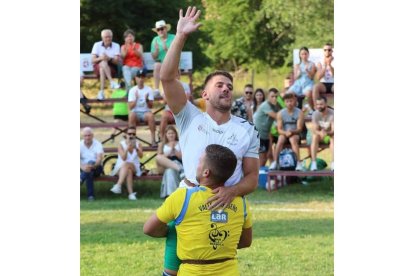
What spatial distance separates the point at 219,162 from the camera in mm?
5617

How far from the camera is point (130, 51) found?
17.2 m

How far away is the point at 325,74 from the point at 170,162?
351 centimetres

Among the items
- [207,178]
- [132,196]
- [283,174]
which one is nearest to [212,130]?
[207,178]

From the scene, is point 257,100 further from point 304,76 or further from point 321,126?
point 321,126

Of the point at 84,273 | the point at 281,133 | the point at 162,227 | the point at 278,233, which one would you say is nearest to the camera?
the point at 162,227

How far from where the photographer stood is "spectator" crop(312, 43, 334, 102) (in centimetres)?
1708

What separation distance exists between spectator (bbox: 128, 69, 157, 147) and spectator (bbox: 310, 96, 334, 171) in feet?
9.09

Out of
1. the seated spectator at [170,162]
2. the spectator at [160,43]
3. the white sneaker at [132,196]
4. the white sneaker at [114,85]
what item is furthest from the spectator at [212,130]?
the white sneaker at [114,85]

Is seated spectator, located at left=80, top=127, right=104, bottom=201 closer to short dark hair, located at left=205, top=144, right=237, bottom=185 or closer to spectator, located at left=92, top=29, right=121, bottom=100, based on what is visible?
spectator, located at left=92, top=29, right=121, bottom=100

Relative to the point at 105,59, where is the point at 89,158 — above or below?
below

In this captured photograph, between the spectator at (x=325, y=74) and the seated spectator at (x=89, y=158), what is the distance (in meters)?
3.91

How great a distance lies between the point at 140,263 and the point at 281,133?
6.80 meters
